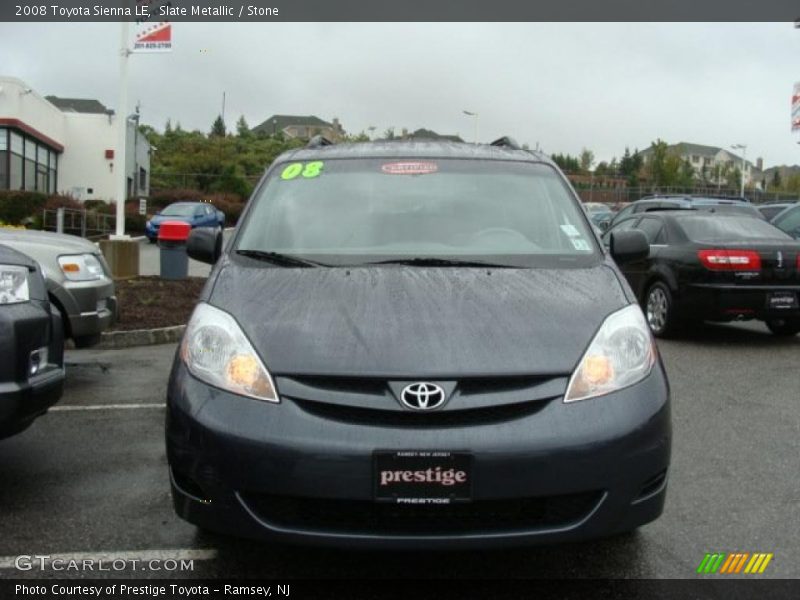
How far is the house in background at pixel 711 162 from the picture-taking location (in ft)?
369

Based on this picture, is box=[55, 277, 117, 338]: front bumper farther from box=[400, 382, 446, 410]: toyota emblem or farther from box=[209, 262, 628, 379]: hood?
box=[400, 382, 446, 410]: toyota emblem

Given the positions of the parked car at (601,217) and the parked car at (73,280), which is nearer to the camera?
the parked car at (73,280)

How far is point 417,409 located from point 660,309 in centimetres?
741

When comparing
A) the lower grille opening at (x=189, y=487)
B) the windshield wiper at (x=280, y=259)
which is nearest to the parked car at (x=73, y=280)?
the windshield wiper at (x=280, y=259)

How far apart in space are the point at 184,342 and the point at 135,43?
13.5m

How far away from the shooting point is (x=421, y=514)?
2.71m

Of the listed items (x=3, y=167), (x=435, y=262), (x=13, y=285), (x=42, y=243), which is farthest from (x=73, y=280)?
(x=3, y=167)

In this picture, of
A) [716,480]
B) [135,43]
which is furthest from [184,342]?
[135,43]

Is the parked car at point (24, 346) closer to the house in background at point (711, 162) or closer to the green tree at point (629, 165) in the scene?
the green tree at point (629, 165)

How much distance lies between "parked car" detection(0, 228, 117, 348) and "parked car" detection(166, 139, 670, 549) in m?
3.57

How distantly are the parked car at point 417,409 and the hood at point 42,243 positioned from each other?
3700 mm

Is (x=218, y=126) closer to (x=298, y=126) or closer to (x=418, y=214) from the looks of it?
(x=298, y=126)

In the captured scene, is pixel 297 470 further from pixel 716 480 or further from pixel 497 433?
pixel 716 480

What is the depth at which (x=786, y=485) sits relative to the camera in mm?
4332
